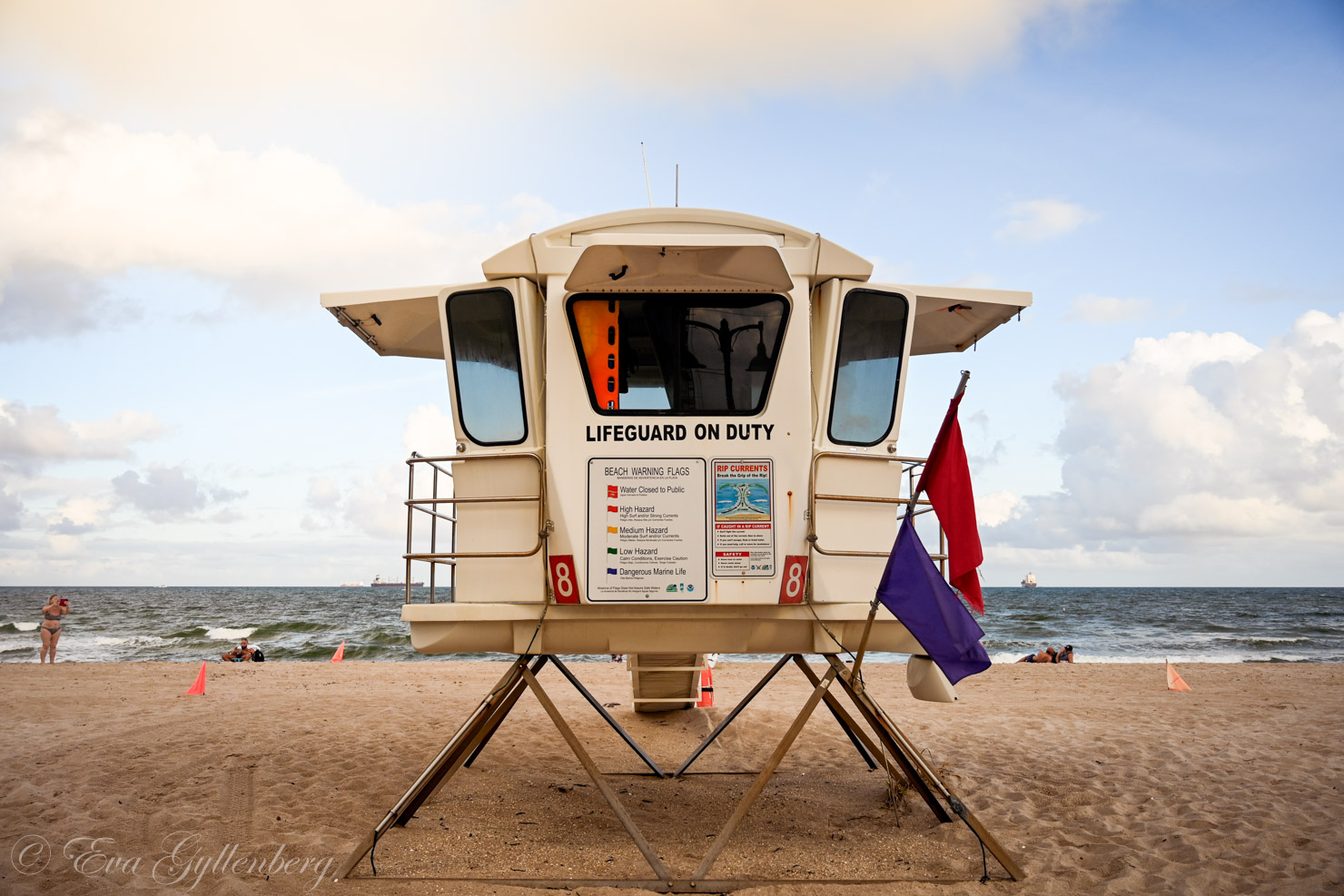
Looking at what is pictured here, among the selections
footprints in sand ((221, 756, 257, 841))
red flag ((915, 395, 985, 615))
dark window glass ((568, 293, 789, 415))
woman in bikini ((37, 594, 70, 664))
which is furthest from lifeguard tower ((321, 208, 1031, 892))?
woman in bikini ((37, 594, 70, 664))

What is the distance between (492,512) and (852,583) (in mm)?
2513

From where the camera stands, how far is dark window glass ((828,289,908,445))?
6.04 metres

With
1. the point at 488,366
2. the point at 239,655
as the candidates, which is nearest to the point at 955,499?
the point at 488,366

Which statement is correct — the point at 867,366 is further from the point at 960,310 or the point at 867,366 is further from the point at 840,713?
the point at 840,713

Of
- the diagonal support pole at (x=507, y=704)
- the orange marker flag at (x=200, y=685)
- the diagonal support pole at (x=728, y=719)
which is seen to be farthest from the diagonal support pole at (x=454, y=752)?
the orange marker flag at (x=200, y=685)

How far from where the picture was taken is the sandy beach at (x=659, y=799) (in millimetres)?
5750

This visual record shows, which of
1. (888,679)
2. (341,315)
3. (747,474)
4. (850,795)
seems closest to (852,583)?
(747,474)

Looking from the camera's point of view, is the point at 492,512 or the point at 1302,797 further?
the point at 1302,797

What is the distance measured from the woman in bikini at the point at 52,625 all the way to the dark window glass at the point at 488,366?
65.7ft

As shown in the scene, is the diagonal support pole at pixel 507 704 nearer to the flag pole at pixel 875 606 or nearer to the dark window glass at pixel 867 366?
the flag pole at pixel 875 606

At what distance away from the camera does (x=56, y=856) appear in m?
5.95

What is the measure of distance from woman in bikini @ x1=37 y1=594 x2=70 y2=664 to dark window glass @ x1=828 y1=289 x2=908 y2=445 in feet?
72.1

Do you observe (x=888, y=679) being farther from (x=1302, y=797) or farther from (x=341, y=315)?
(x=341, y=315)

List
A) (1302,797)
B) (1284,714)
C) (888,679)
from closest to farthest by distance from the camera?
(1302,797), (1284,714), (888,679)
